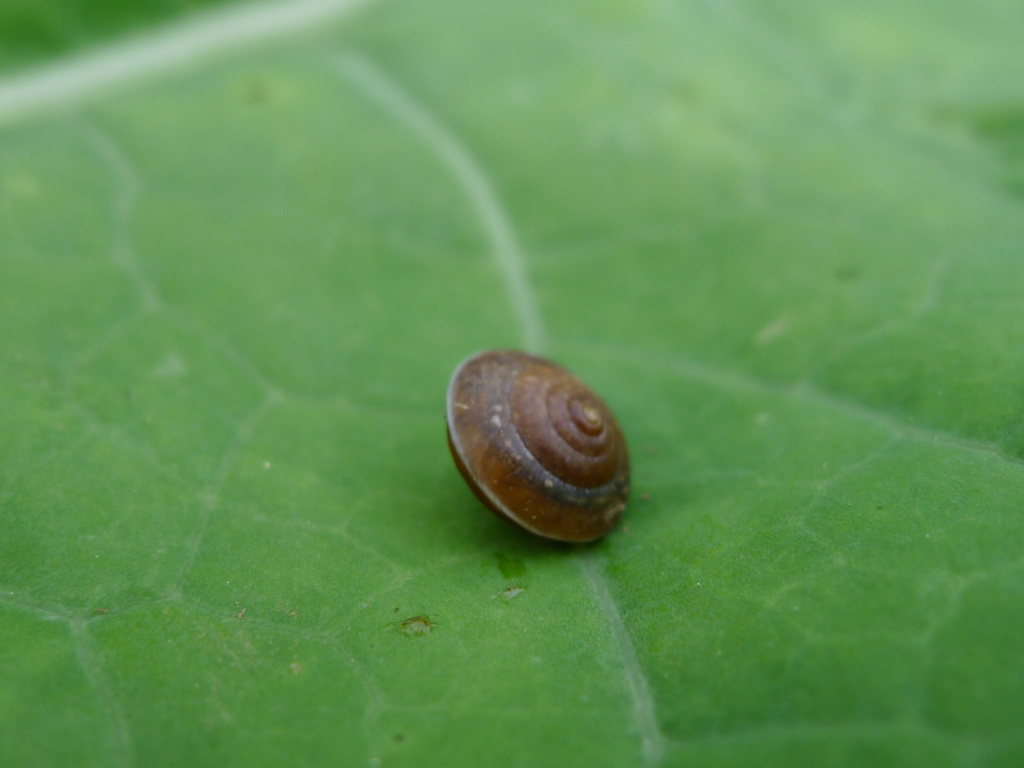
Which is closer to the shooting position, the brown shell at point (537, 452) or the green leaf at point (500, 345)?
the green leaf at point (500, 345)

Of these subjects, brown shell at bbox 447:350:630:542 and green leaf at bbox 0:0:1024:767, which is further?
brown shell at bbox 447:350:630:542

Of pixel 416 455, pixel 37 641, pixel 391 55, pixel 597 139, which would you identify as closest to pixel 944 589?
pixel 416 455

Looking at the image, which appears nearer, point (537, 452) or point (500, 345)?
point (537, 452)

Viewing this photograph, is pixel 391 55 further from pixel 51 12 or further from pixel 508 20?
pixel 51 12

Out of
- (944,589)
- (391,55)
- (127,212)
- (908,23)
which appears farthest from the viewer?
(908,23)
